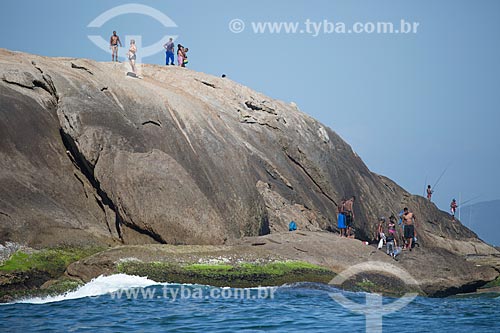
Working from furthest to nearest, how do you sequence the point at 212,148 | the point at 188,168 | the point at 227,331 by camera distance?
the point at 212,148
the point at 188,168
the point at 227,331

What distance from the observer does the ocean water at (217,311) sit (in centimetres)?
1794

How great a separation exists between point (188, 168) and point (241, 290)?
22.9ft

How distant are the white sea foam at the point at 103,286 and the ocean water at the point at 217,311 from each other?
0.09 feet

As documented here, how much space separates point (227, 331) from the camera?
17562 mm

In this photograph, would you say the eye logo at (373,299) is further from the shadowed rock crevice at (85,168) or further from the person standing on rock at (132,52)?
the person standing on rock at (132,52)

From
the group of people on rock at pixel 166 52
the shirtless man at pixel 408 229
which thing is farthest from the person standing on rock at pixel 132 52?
the shirtless man at pixel 408 229

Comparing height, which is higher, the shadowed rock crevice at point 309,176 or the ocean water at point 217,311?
the shadowed rock crevice at point 309,176

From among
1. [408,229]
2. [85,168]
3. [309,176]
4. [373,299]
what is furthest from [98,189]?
[309,176]

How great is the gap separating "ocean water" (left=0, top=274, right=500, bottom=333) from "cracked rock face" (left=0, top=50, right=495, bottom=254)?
3752 millimetres

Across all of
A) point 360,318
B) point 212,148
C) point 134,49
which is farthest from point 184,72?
point 360,318

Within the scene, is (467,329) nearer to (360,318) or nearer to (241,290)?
(360,318)

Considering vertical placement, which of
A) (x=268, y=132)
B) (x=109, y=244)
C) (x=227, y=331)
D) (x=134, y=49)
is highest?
(x=134, y=49)

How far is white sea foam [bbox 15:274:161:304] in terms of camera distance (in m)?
21.1

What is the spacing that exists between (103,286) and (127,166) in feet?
19.0
